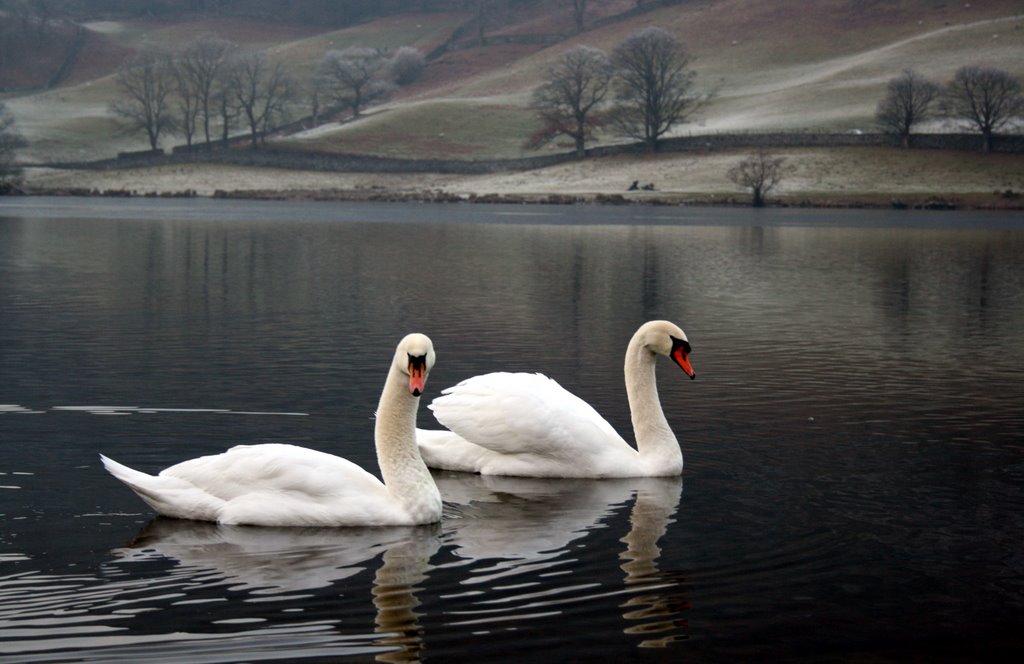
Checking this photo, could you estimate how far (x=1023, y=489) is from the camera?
1266 cm

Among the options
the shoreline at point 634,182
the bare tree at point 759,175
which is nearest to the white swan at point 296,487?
the shoreline at point 634,182

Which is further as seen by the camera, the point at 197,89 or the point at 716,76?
the point at 716,76

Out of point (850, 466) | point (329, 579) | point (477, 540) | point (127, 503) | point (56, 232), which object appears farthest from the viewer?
point (56, 232)

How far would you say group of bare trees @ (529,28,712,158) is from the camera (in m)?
125

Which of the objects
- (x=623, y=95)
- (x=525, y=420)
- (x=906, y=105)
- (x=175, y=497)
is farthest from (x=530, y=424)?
(x=623, y=95)

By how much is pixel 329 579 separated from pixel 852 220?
222 ft

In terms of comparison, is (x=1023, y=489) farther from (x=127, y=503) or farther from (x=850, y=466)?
(x=127, y=503)

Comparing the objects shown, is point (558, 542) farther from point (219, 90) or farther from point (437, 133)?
point (219, 90)

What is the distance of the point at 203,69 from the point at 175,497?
13832 cm

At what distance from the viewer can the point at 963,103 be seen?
114125 millimetres

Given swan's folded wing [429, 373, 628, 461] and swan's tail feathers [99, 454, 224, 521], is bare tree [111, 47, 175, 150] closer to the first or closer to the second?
swan's folded wing [429, 373, 628, 461]

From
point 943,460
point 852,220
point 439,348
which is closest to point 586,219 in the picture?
point 852,220

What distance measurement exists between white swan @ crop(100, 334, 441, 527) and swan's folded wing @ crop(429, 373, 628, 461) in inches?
84.3

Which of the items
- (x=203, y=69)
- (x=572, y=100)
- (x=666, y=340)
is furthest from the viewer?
(x=203, y=69)
